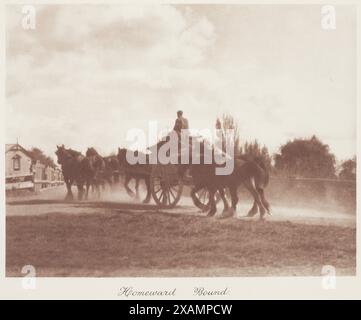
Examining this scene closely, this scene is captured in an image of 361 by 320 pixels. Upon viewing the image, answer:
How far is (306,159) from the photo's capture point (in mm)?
7668

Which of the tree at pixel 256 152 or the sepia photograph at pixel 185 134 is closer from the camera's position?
the sepia photograph at pixel 185 134

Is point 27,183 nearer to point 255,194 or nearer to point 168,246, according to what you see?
point 168,246

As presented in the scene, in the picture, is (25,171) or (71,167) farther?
(71,167)

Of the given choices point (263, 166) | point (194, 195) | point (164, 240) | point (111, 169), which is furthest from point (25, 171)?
point (263, 166)

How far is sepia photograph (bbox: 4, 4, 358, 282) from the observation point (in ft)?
24.6

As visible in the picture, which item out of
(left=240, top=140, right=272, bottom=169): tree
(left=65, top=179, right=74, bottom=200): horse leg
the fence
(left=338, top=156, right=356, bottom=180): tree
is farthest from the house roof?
(left=338, top=156, right=356, bottom=180): tree

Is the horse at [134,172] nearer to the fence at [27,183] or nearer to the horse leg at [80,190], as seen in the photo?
the horse leg at [80,190]

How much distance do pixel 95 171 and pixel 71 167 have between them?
1.19 ft

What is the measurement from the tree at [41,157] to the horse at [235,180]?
2119mm

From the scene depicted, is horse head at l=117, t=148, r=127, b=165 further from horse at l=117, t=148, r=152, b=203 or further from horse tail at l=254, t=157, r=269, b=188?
horse tail at l=254, t=157, r=269, b=188

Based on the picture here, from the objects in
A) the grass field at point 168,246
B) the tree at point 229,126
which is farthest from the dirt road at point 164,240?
the tree at point 229,126

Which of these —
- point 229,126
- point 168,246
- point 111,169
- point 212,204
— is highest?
point 229,126

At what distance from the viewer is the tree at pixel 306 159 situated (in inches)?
301
